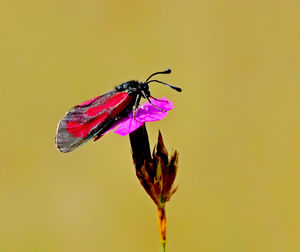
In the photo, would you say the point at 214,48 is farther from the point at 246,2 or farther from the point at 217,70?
the point at 246,2

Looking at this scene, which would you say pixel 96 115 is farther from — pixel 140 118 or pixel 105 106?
pixel 140 118

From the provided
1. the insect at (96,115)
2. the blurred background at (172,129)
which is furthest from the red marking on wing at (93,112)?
the blurred background at (172,129)

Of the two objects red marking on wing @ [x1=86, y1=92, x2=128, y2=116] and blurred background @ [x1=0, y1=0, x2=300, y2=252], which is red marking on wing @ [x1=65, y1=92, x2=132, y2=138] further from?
blurred background @ [x1=0, y1=0, x2=300, y2=252]

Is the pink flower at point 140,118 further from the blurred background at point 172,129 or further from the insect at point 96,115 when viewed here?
the blurred background at point 172,129

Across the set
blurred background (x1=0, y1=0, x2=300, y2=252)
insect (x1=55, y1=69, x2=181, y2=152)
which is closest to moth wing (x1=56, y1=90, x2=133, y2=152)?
insect (x1=55, y1=69, x2=181, y2=152)

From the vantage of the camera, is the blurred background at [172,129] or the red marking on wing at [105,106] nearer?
the red marking on wing at [105,106]

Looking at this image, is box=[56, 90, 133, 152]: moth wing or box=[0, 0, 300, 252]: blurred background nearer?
box=[56, 90, 133, 152]: moth wing
